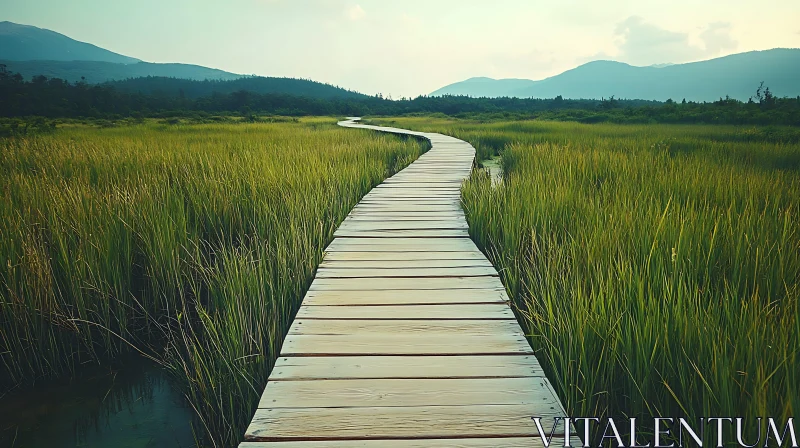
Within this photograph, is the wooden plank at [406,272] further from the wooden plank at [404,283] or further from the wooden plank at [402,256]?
the wooden plank at [402,256]

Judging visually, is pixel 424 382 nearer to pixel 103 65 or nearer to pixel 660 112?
pixel 660 112

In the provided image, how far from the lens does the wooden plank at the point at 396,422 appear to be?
1468 mm

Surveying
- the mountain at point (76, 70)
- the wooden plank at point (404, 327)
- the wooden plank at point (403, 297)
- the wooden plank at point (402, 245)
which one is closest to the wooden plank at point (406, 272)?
the wooden plank at point (403, 297)

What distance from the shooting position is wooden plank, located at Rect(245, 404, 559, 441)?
147 cm

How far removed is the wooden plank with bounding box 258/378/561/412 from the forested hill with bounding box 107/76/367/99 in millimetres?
89118

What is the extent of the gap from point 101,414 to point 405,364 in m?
1.73

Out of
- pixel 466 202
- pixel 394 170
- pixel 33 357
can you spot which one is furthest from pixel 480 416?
pixel 394 170

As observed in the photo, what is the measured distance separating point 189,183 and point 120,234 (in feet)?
5.69

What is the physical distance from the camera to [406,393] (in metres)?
1.68

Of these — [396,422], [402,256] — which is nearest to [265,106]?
[402,256]

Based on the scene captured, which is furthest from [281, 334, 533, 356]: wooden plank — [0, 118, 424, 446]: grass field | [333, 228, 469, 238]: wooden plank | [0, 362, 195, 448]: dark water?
[333, 228, 469, 238]: wooden plank

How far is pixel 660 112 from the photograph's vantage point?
24.5 m

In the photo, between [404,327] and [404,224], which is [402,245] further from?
[404,327]

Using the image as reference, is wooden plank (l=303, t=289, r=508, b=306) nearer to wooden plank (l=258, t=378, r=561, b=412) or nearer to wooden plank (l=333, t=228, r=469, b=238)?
wooden plank (l=258, t=378, r=561, b=412)
